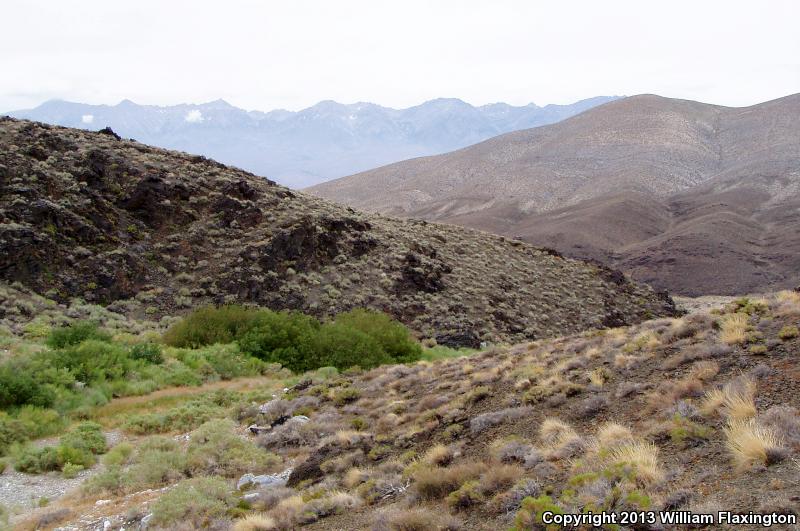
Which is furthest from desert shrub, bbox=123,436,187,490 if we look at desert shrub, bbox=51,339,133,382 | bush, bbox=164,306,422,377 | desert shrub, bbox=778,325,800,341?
bush, bbox=164,306,422,377

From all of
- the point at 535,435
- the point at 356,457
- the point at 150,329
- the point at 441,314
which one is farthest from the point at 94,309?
the point at 535,435

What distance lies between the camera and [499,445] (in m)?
8.84

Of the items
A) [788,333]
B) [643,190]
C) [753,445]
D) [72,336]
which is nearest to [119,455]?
[72,336]

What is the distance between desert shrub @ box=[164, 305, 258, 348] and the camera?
23469 millimetres

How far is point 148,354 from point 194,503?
11.5m

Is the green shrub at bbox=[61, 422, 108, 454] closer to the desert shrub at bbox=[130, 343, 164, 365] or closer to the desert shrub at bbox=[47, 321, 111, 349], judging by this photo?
the desert shrub at bbox=[130, 343, 164, 365]

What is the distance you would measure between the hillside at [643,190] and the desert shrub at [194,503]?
229ft

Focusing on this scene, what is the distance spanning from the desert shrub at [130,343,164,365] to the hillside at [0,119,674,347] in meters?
7.93

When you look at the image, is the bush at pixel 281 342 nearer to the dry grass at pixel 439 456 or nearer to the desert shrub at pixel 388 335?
the desert shrub at pixel 388 335

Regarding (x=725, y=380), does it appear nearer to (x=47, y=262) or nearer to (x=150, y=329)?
(x=150, y=329)

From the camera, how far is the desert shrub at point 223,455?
1138cm

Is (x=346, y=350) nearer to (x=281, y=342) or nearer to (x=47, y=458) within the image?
(x=281, y=342)

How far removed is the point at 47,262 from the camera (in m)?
27.7

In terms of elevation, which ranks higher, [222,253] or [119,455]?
[222,253]
